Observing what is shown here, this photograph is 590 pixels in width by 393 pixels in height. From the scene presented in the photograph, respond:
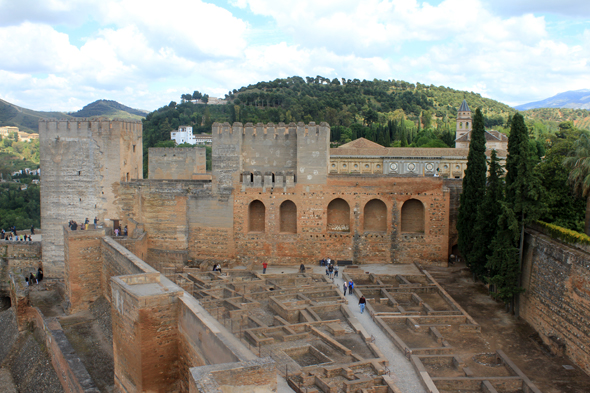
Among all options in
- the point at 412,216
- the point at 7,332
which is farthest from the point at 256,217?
the point at 7,332

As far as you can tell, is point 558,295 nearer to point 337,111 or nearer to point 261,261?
point 261,261

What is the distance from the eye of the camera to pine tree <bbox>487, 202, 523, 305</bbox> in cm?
1853

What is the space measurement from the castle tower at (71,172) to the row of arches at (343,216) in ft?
23.9

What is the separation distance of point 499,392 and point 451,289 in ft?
27.1

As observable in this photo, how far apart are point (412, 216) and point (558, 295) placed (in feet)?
32.2

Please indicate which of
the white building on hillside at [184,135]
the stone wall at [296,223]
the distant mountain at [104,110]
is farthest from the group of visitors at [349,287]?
the distant mountain at [104,110]

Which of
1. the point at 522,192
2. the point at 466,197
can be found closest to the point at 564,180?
the point at 522,192

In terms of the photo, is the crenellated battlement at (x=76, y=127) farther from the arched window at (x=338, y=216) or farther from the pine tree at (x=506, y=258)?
the pine tree at (x=506, y=258)

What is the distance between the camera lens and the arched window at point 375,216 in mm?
25519

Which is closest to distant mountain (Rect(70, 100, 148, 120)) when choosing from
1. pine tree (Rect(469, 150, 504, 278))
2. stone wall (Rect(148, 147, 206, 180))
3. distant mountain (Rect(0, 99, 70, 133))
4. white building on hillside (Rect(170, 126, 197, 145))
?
distant mountain (Rect(0, 99, 70, 133))

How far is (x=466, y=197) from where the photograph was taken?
2269cm

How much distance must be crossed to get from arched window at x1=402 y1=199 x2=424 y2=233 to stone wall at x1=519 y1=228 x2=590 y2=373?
6860mm

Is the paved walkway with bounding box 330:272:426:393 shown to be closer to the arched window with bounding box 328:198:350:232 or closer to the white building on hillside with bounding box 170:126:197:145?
the arched window with bounding box 328:198:350:232

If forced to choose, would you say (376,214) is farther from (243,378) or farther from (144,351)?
(243,378)
